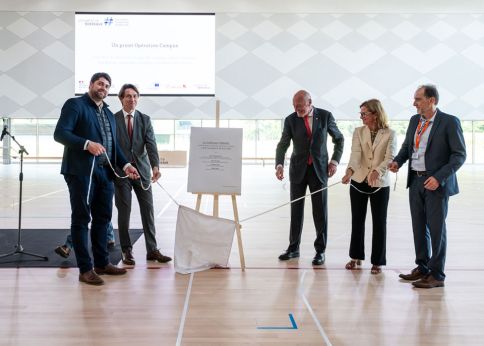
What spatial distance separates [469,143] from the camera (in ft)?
66.2

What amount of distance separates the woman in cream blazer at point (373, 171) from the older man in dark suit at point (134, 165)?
1756 mm

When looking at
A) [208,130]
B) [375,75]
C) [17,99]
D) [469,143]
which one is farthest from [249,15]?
[208,130]

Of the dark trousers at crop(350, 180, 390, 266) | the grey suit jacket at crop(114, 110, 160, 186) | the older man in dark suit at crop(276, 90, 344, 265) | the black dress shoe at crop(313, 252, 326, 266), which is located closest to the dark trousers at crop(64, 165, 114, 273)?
the grey suit jacket at crop(114, 110, 160, 186)

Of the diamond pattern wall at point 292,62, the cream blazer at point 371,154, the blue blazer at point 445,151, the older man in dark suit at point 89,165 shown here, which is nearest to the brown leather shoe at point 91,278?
the older man in dark suit at point 89,165

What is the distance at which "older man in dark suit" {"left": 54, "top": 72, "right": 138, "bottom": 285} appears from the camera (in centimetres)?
361

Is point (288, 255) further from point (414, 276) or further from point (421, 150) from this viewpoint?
point (421, 150)

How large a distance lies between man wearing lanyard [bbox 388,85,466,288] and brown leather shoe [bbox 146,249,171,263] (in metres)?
2.10

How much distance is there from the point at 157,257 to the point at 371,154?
6.94 feet

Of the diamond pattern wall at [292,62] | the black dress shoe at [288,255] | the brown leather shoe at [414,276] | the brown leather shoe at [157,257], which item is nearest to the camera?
the brown leather shoe at [414,276]

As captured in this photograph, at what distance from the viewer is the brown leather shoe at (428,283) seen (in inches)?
145

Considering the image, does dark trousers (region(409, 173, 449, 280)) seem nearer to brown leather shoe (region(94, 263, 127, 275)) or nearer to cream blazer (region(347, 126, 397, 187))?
cream blazer (region(347, 126, 397, 187))

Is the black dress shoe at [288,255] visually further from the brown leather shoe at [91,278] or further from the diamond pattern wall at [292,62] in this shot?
the diamond pattern wall at [292,62]

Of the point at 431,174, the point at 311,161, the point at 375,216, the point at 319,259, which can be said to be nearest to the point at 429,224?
the point at 431,174

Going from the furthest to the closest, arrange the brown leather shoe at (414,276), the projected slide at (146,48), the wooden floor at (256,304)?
the projected slide at (146,48) < the brown leather shoe at (414,276) < the wooden floor at (256,304)
